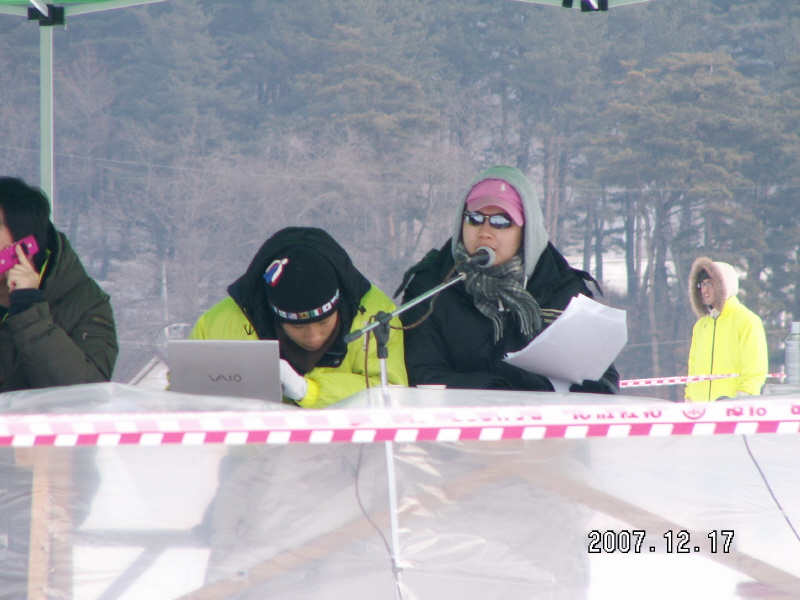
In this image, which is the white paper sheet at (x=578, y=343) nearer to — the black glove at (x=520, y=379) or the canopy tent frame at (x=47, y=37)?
the black glove at (x=520, y=379)

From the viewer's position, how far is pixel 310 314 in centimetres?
242

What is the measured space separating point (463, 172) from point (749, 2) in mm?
2869

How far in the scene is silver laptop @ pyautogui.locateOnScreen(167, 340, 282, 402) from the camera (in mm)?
2092

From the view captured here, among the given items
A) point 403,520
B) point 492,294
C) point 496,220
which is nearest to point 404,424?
point 403,520

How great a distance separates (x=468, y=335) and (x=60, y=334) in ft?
4.10

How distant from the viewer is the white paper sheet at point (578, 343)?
86.2 inches

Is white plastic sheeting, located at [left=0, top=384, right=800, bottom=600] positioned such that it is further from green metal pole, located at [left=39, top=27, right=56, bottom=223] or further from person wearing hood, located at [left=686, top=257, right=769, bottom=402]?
person wearing hood, located at [left=686, top=257, right=769, bottom=402]

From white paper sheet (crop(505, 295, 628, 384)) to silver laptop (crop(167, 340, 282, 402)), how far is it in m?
0.65

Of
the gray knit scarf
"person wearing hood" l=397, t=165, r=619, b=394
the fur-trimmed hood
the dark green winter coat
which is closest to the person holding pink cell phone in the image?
the dark green winter coat

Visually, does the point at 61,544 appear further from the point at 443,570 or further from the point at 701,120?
the point at 701,120

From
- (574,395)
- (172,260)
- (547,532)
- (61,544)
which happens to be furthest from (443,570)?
(172,260)

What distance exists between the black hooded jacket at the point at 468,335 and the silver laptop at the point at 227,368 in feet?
1.94

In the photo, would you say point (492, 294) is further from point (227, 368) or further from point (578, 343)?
point (227, 368)
